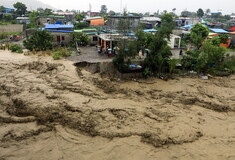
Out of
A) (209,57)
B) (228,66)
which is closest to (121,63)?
(209,57)

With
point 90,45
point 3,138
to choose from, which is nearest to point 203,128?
point 3,138

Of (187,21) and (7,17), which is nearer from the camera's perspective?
(7,17)

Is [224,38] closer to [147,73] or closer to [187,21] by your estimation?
[147,73]

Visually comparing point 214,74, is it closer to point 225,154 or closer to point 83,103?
point 225,154

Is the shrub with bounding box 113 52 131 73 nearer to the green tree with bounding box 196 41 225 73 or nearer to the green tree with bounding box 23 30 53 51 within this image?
the green tree with bounding box 196 41 225 73

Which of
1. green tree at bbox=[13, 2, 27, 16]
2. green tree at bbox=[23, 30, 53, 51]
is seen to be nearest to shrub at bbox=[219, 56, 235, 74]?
green tree at bbox=[23, 30, 53, 51]
